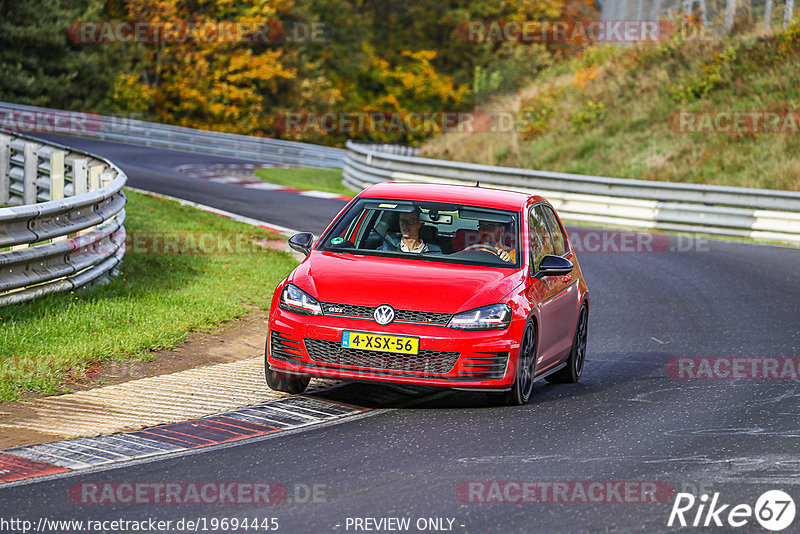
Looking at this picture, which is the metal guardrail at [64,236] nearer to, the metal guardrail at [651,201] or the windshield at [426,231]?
the windshield at [426,231]

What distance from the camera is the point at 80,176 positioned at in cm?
1576

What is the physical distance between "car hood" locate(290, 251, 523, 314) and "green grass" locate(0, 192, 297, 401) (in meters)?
1.98

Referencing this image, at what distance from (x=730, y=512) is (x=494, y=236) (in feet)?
12.8

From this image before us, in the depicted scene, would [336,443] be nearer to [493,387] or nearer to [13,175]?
[493,387]

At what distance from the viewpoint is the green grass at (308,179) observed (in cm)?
2986

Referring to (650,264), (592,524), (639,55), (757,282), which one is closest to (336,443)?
(592,524)

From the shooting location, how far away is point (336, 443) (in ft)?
23.7

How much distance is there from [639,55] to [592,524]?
33715mm

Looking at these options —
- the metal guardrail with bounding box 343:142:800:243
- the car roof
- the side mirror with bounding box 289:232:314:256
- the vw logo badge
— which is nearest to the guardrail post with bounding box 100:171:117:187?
the car roof

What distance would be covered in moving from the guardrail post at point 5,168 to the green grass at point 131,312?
3.02 m

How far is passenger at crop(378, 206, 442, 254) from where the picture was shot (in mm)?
9320

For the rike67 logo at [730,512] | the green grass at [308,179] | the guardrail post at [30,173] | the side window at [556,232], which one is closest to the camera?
the rike67 logo at [730,512]

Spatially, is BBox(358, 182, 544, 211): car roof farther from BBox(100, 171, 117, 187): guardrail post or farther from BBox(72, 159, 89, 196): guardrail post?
BBox(72, 159, 89, 196): guardrail post

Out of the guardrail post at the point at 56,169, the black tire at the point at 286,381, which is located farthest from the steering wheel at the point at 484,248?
the guardrail post at the point at 56,169
